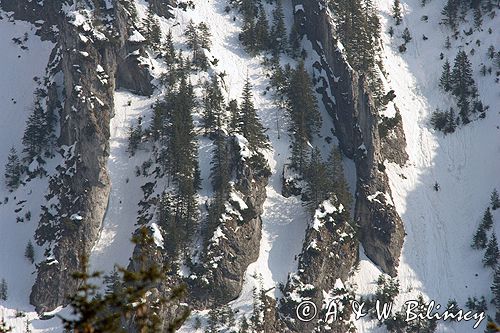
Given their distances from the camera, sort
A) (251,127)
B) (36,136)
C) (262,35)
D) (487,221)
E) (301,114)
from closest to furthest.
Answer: (487,221)
(251,127)
(301,114)
(36,136)
(262,35)

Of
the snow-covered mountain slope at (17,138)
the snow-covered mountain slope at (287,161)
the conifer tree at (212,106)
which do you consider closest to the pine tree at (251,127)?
the snow-covered mountain slope at (287,161)

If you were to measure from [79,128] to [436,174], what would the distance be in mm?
53137

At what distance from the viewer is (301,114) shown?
101 m

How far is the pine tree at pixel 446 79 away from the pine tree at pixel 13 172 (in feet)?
227

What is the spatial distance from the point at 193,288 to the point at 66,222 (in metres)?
20.0

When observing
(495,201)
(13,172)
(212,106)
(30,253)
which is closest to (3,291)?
(30,253)

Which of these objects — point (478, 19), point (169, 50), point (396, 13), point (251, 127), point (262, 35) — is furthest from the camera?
point (396, 13)

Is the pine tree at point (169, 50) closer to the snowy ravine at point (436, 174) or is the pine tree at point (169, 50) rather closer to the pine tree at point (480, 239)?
the snowy ravine at point (436, 174)

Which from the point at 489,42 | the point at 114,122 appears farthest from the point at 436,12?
the point at 114,122

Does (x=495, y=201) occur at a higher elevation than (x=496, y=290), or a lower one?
higher

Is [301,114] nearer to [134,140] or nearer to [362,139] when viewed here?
[362,139]

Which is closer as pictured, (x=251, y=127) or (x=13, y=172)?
(x=251, y=127)

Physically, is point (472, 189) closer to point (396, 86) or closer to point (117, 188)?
point (396, 86)

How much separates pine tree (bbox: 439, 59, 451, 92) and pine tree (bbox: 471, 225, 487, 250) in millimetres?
32116
